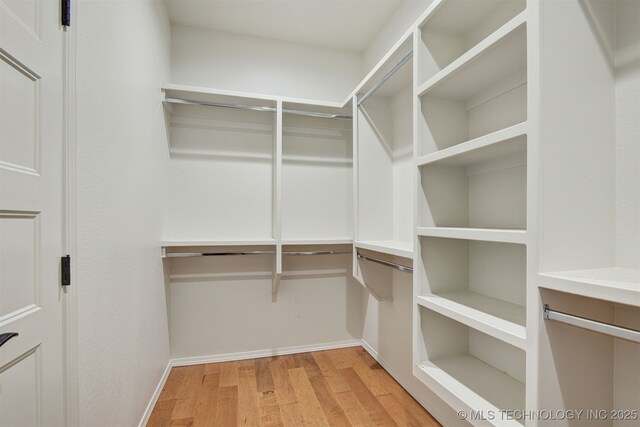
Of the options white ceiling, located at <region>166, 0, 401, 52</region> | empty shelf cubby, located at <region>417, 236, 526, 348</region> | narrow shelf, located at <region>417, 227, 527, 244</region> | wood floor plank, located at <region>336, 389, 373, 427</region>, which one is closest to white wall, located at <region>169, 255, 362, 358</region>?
wood floor plank, located at <region>336, 389, 373, 427</region>

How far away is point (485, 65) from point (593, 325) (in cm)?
98

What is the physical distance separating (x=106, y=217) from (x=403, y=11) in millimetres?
2218

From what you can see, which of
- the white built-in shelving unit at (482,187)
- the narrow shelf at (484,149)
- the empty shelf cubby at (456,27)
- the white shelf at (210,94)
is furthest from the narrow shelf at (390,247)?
the white shelf at (210,94)

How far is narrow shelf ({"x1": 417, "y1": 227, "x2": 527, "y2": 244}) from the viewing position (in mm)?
901

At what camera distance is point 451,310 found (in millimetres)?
1164

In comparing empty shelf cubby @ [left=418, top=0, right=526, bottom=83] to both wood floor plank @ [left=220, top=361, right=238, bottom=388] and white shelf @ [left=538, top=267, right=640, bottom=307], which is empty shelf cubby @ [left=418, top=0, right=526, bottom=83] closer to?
white shelf @ [left=538, top=267, right=640, bottom=307]

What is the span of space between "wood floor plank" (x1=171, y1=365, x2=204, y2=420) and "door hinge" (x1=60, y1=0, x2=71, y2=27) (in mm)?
1977

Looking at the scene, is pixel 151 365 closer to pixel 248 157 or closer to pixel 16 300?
pixel 16 300

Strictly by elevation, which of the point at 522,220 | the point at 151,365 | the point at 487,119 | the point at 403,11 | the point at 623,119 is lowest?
the point at 151,365

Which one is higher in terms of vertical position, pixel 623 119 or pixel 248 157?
pixel 248 157

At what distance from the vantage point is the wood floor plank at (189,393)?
1.78m

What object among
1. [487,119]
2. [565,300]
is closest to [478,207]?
[487,119]

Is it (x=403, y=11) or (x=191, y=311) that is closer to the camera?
(x=403, y=11)

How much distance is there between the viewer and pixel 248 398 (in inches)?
75.6
